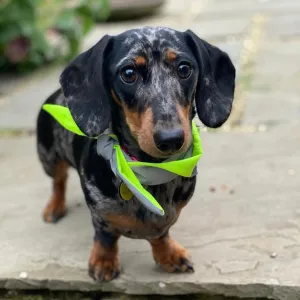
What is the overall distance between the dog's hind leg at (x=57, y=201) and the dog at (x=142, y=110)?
1.72ft

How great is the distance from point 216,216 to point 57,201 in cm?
89

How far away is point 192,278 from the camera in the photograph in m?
2.62

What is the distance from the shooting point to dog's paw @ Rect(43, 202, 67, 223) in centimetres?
324

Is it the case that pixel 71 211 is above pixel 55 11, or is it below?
below

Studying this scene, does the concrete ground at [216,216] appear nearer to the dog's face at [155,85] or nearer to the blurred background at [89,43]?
the blurred background at [89,43]

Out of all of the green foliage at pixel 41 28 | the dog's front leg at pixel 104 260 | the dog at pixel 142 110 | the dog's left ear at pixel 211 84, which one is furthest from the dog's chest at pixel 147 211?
the green foliage at pixel 41 28

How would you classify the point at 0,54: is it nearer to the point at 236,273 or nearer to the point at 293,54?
the point at 293,54

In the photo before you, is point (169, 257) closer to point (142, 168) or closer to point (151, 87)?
point (142, 168)

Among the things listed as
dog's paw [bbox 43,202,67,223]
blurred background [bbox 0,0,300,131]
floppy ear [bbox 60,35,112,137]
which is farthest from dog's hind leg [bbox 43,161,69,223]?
blurred background [bbox 0,0,300,131]

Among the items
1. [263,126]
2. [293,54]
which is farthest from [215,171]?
[293,54]

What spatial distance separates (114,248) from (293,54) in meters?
4.13

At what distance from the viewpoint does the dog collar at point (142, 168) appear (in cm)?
222

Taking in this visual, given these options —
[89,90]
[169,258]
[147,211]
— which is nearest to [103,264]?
[169,258]

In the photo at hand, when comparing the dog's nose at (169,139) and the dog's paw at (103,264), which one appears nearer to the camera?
the dog's nose at (169,139)
